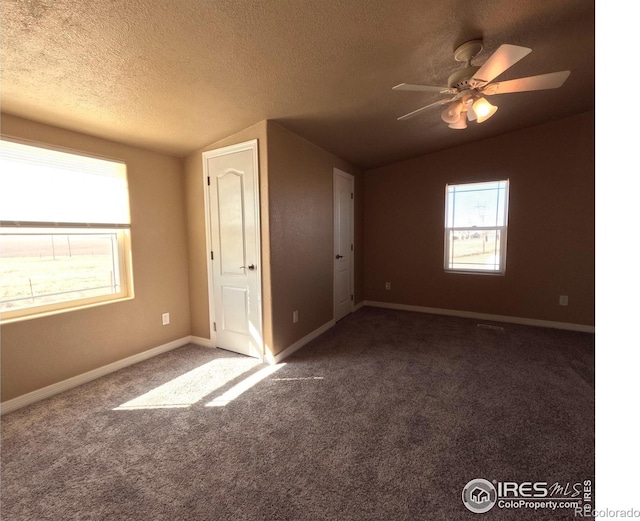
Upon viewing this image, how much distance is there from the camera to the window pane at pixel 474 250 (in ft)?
13.8

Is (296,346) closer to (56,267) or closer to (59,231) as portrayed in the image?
(56,267)

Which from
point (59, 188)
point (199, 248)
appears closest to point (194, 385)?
point (199, 248)

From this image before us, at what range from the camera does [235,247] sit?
3080 mm

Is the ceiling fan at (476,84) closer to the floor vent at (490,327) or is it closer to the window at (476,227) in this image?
the window at (476,227)

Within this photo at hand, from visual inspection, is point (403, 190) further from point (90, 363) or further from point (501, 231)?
point (90, 363)

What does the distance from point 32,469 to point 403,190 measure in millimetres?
4924

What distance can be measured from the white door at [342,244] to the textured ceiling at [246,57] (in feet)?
4.40

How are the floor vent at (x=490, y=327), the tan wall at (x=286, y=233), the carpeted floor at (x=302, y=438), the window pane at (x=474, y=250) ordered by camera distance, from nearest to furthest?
the carpeted floor at (x=302, y=438) < the tan wall at (x=286, y=233) < the floor vent at (x=490, y=327) < the window pane at (x=474, y=250)

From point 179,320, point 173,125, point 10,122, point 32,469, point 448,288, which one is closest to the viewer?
point 32,469

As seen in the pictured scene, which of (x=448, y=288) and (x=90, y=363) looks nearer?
(x=90, y=363)

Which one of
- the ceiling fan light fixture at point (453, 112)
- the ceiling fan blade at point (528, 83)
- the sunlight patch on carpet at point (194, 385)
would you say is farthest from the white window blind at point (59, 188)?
the ceiling fan blade at point (528, 83)

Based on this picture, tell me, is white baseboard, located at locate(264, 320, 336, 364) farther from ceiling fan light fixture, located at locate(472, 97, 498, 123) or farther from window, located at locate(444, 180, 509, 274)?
ceiling fan light fixture, located at locate(472, 97, 498, 123)

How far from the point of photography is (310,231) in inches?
137
